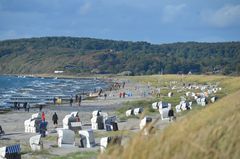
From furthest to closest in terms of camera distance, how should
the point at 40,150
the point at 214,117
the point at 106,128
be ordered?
1. the point at 106,128
2. the point at 40,150
3. the point at 214,117

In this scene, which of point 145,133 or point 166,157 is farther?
point 145,133

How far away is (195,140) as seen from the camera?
3.86m

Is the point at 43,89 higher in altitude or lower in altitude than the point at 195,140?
lower

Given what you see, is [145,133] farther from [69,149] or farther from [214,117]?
[69,149]

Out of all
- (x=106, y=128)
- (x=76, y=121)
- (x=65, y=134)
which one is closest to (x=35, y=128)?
(x=76, y=121)

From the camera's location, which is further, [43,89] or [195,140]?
[43,89]

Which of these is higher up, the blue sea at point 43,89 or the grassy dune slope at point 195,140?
the grassy dune slope at point 195,140

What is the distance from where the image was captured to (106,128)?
97.3ft

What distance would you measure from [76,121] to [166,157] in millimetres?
28149

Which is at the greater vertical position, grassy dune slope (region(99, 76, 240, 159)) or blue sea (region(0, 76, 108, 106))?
grassy dune slope (region(99, 76, 240, 159))

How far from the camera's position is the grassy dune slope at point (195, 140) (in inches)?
149

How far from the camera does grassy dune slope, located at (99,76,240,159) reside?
3.77m

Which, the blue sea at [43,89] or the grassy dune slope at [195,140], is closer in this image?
the grassy dune slope at [195,140]

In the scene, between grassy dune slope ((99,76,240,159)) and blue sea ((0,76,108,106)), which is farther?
blue sea ((0,76,108,106))
